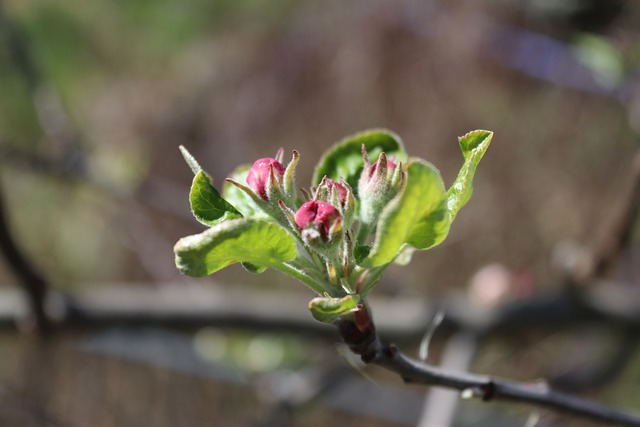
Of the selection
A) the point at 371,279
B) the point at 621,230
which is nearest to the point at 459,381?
the point at 371,279

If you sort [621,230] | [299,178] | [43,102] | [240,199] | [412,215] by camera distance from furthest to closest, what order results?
[299,178]
[43,102]
[621,230]
[240,199]
[412,215]

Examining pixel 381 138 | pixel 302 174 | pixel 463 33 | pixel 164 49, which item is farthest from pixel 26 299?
pixel 164 49

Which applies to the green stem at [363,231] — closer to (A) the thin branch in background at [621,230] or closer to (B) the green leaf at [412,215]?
(B) the green leaf at [412,215]

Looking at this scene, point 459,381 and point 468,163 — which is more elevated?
point 468,163

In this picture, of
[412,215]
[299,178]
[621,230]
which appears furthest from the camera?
[299,178]

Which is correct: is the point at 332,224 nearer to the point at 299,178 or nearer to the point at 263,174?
the point at 263,174

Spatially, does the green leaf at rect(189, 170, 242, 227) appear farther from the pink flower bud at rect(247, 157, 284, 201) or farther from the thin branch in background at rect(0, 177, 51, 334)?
the thin branch in background at rect(0, 177, 51, 334)

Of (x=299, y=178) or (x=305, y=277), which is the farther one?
(x=299, y=178)
